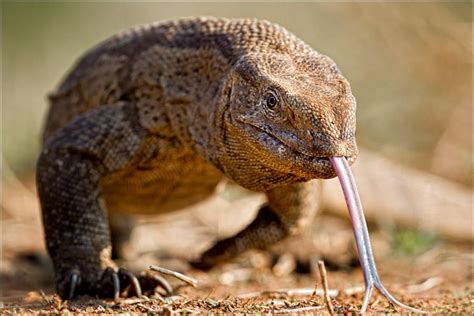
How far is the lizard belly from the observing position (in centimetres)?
564

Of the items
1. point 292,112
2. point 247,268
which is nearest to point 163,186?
point 247,268

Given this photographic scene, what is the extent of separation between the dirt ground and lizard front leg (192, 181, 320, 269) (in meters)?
0.34

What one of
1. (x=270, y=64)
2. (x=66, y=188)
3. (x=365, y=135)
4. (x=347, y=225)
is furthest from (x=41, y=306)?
(x=365, y=135)

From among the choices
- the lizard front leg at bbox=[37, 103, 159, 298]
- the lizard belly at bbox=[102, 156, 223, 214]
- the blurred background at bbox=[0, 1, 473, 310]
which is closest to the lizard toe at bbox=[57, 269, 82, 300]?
the lizard front leg at bbox=[37, 103, 159, 298]

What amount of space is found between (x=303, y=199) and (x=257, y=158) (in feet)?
4.29

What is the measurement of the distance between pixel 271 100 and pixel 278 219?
1.70m

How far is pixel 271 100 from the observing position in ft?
14.1

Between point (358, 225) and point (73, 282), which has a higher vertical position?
point (358, 225)

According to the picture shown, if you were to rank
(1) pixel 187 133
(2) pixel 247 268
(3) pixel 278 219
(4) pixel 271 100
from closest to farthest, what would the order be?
(4) pixel 271 100 < (1) pixel 187 133 < (3) pixel 278 219 < (2) pixel 247 268

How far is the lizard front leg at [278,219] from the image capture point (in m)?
5.66

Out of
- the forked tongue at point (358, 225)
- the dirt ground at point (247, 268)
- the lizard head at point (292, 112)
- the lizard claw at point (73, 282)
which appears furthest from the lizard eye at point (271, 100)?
the lizard claw at point (73, 282)

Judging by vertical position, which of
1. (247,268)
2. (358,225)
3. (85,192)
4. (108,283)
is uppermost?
(358,225)

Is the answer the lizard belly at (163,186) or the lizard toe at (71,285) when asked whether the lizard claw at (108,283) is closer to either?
the lizard toe at (71,285)

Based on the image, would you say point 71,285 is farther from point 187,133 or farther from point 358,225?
point 358,225
